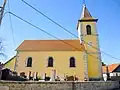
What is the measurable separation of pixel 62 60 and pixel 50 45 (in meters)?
4.45

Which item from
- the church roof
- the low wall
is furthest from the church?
the low wall

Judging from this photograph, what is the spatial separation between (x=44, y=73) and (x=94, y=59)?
33.0ft

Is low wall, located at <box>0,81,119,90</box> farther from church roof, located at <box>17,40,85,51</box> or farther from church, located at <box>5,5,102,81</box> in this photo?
church roof, located at <box>17,40,85,51</box>

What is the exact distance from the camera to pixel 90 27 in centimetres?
3238

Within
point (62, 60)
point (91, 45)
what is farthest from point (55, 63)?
Answer: point (91, 45)

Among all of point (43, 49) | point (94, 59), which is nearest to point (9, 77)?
point (43, 49)

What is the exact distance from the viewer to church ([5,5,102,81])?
27.9 meters

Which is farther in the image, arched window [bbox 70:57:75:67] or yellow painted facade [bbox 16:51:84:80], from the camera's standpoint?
arched window [bbox 70:57:75:67]

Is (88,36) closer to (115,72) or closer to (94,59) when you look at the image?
(94,59)

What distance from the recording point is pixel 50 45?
3105cm

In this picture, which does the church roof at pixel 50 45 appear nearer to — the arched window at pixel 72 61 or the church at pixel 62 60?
the church at pixel 62 60

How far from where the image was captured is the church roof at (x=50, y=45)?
96.9ft

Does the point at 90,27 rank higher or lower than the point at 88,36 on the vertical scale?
higher

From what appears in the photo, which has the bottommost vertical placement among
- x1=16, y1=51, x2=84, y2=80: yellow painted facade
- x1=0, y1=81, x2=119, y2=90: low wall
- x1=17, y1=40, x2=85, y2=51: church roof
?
x1=0, y1=81, x2=119, y2=90: low wall
